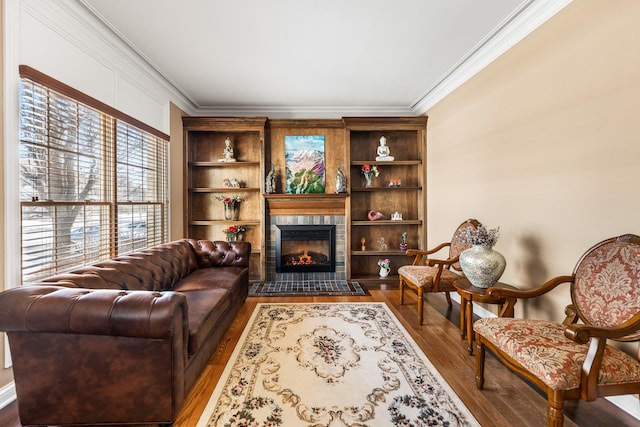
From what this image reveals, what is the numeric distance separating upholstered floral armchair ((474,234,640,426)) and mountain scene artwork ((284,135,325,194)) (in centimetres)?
306

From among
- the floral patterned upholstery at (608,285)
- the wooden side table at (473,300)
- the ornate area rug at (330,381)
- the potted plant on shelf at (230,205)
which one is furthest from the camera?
the potted plant on shelf at (230,205)

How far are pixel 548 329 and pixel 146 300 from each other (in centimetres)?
231

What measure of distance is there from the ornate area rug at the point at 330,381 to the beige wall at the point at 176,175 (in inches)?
82.9

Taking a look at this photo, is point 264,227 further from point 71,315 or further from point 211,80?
point 71,315

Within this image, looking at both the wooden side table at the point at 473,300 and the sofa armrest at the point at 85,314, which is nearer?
the sofa armrest at the point at 85,314

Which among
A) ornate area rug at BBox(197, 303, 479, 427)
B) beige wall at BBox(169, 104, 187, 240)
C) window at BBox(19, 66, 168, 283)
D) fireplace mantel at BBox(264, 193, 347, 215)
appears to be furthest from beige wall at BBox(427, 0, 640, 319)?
beige wall at BBox(169, 104, 187, 240)

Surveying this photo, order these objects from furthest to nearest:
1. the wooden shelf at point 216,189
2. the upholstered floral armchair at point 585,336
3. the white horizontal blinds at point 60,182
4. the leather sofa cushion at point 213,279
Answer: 1. the wooden shelf at point 216,189
2. the leather sofa cushion at point 213,279
3. the white horizontal blinds at point 60,182
4. the upholstered floral armchair at point 585,336

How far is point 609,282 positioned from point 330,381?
184 centimetres

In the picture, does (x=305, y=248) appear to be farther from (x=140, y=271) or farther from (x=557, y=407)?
(x=557, y=407)

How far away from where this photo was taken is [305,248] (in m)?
4.54

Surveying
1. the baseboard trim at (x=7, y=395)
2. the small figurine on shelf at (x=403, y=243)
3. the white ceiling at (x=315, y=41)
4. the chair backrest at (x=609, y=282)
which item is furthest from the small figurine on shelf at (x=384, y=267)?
the baseboard trim at (x=7, y=395)

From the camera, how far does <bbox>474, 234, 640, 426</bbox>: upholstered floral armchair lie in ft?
4.14

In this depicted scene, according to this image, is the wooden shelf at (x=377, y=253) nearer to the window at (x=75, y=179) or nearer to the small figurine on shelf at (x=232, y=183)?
the small figurine on shelf at (x=232, y=183)

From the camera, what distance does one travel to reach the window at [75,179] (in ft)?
5.99
